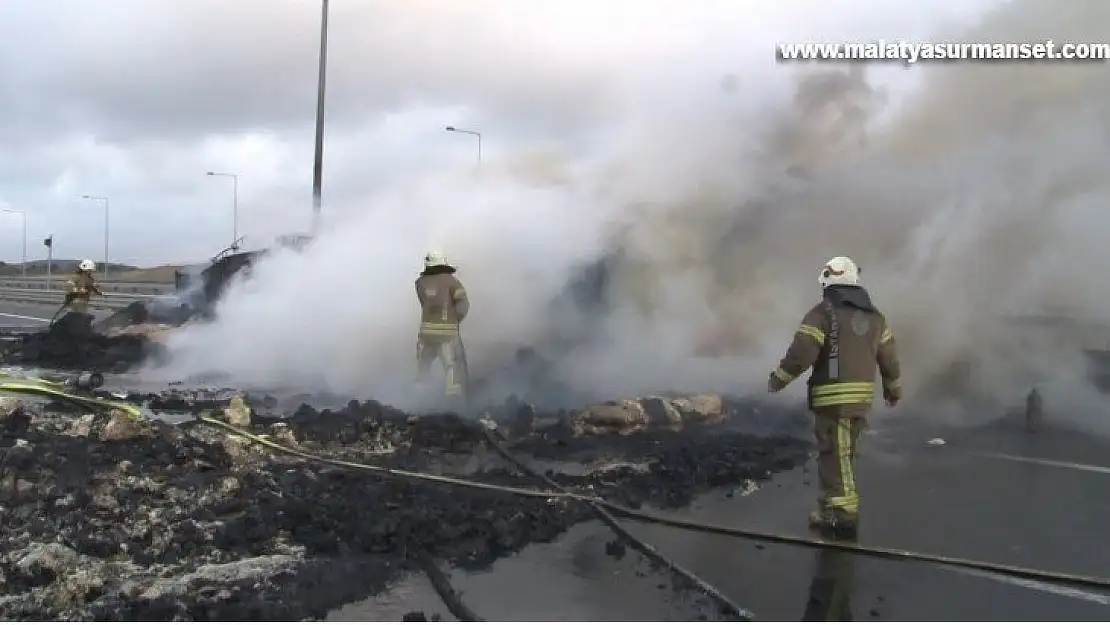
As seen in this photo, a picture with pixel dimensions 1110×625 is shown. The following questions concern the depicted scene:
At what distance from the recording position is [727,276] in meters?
11.3

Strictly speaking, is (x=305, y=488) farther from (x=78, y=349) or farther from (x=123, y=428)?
(x=78, y=349)

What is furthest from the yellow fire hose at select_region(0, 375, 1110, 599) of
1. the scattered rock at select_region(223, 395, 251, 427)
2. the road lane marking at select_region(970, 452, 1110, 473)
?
the road lane marking at select_region(970, 452, 1110, 473)

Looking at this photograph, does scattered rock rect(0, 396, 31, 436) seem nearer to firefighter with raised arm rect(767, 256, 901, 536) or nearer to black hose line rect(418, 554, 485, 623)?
black hose line rect(418, 554, 485, 623)

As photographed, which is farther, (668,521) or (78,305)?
(78,305)

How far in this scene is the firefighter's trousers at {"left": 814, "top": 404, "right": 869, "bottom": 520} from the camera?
16.3 feet

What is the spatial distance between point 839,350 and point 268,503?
11.7 ft

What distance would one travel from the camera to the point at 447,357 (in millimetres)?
8836

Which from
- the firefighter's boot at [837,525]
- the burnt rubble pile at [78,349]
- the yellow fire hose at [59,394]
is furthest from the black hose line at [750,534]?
the burnt rubble pile at [78,349]

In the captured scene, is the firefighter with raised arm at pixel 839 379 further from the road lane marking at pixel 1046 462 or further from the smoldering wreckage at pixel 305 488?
the road lane marking at pixel 1046 462

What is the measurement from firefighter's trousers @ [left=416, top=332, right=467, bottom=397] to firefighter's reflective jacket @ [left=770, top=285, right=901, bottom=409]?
4391 mm

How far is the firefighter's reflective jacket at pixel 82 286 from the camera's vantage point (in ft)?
47.3

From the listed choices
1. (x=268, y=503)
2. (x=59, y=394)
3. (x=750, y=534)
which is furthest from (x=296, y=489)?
(x=59, y=394)

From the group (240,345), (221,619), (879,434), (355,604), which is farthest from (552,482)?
(240,345)

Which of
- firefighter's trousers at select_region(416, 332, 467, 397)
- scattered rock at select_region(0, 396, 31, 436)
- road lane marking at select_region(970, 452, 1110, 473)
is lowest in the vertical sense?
road lane marking at select_region(970, 452, 1110, 473)
